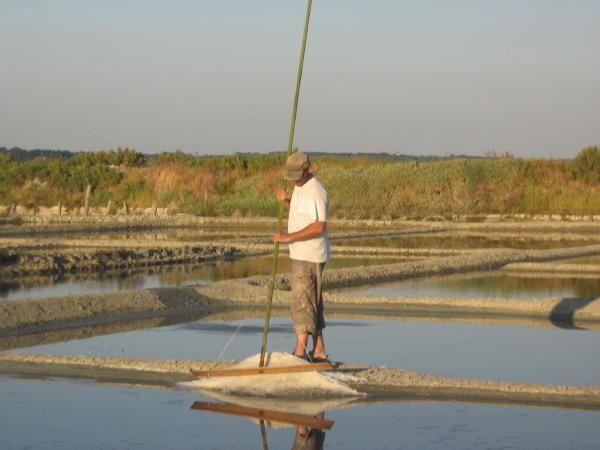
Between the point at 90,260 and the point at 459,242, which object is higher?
the point at 459,242

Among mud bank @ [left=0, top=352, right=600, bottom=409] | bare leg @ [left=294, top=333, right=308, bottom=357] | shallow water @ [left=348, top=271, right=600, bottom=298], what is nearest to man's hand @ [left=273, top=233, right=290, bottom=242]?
bare leg @ [left=294, top=333, right=308, bottom=357]

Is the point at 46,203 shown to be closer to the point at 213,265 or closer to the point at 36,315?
the point at 213,265

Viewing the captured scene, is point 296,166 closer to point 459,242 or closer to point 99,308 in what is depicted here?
point 99,308

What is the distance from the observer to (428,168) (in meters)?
48.7

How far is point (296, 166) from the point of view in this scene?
8430 millimetres

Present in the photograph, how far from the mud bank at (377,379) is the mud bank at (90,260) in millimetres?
10418

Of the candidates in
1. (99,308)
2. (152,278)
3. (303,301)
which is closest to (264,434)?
(303,301)

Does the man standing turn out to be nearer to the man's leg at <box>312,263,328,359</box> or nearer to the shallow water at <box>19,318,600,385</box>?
the man's leg at <box>312,263,328,359</box>

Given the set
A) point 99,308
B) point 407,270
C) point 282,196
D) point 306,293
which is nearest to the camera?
point 282,196

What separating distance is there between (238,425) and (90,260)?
1475cm

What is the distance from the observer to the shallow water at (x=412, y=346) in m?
9.62

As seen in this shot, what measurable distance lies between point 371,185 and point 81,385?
1562 inches

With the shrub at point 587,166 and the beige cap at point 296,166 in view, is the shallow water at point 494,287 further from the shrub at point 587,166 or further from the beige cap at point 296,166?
the shrub at point 587,166

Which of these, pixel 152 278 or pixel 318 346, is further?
pixel 152 278
